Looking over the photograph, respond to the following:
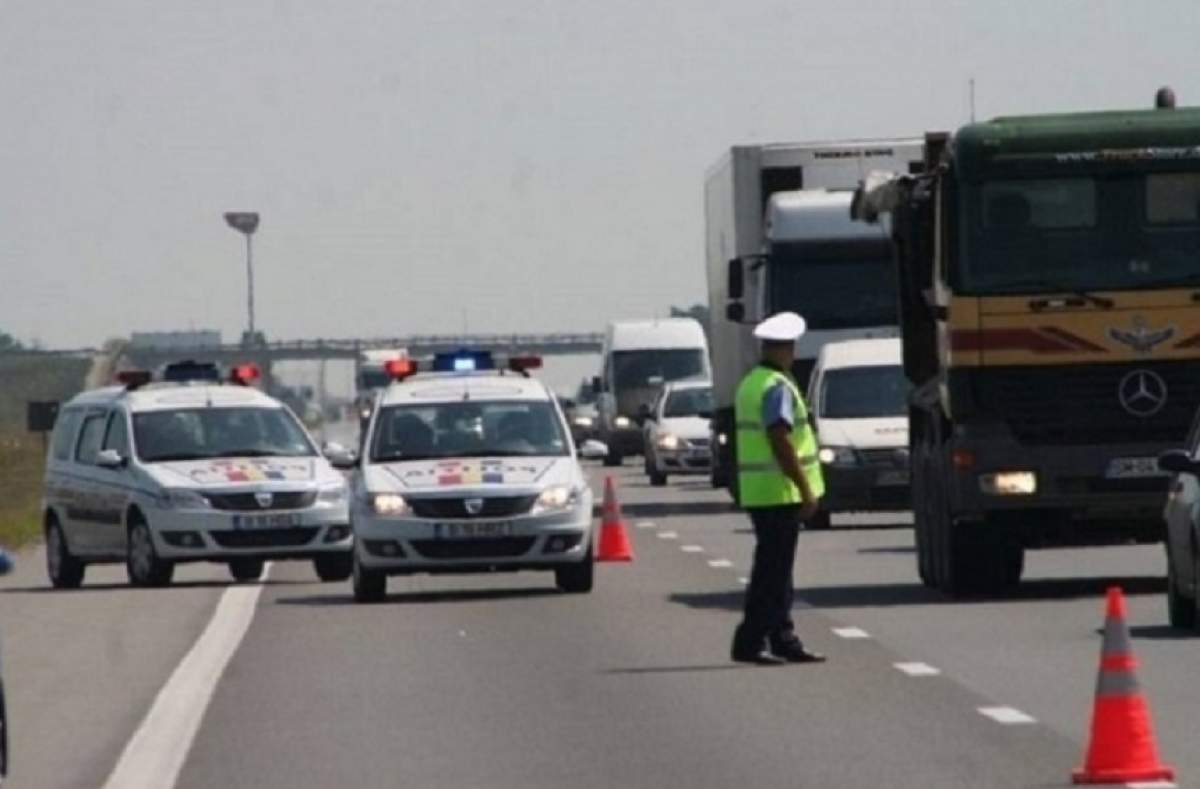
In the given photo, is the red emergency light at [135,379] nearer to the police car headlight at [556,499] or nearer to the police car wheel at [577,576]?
the police car wheel at [577,576]

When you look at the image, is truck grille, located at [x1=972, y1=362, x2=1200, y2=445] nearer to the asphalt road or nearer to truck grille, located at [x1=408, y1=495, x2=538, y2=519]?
the asphalt road

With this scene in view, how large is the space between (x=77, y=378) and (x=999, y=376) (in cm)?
8365

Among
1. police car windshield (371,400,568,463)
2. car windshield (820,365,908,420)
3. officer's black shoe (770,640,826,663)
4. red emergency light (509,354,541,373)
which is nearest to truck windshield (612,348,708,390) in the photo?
car windshield (820,365,908,420)

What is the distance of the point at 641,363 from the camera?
7512cm

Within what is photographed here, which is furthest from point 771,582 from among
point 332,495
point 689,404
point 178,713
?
point 689,404

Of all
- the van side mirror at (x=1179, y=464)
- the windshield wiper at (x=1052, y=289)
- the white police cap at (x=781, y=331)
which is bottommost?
the van side mirror at (x=1179, y=464)

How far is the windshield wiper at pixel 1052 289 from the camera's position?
86.6 ft

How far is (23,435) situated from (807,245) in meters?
74.1

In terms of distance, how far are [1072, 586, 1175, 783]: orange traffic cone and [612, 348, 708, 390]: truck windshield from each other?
59.6 m

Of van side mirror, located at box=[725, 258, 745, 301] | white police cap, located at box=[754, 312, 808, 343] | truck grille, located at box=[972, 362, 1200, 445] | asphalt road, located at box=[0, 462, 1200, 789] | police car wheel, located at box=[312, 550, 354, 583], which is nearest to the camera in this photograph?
asphalt road, located at box=[0, 462, 1200, 789]

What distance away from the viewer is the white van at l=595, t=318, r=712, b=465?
245ft

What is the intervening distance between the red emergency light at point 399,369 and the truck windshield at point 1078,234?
688cm

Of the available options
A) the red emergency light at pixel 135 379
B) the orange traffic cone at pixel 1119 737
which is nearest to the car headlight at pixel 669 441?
the red emergency light at pixel 135 379

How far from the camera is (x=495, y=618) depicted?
26.5m
